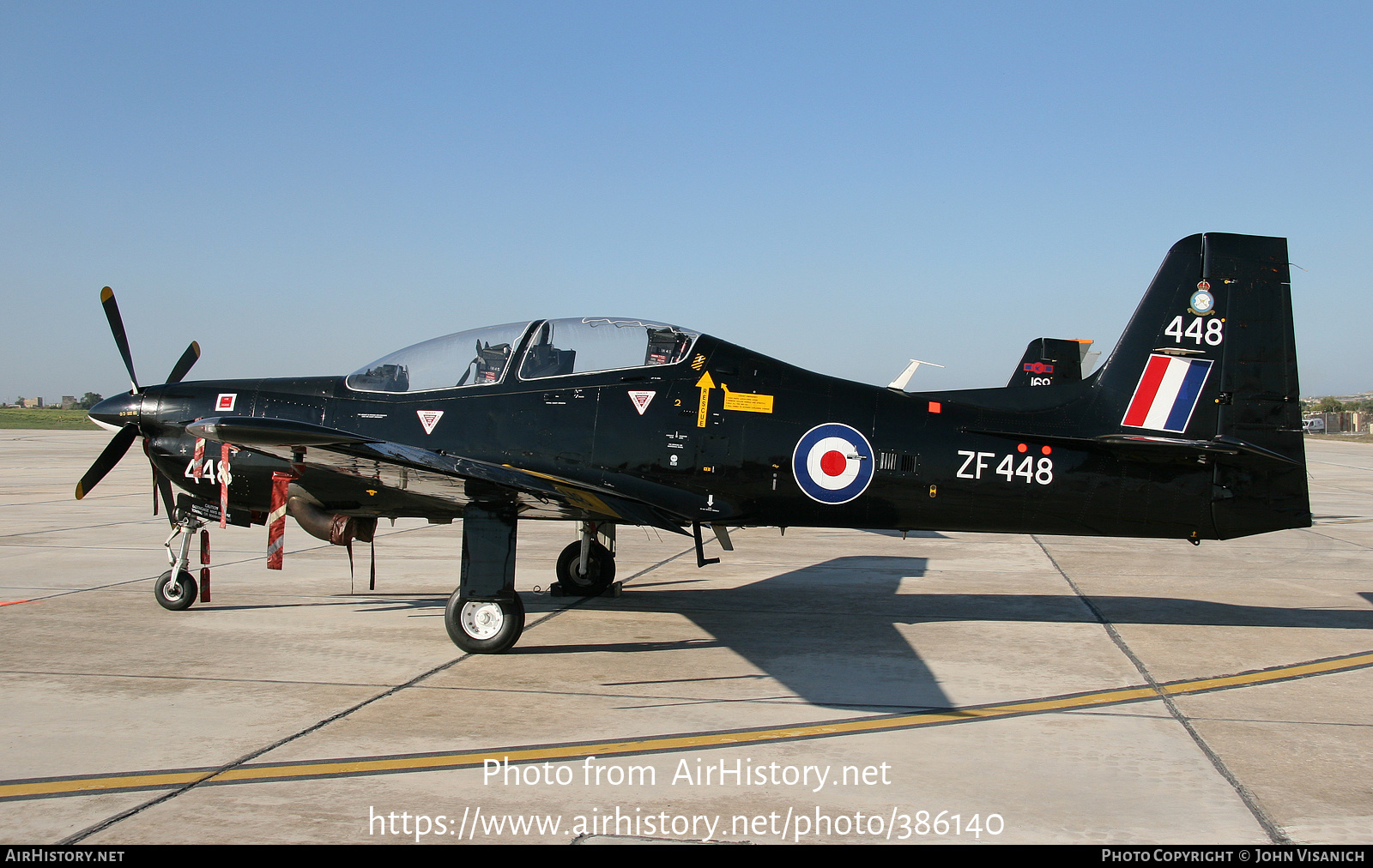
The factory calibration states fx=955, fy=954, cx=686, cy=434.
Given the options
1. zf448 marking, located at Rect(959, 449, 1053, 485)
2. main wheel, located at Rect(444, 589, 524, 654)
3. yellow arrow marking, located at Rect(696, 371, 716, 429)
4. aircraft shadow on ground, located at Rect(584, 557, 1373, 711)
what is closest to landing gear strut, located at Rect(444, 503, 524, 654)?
main wheel, located at Rect(444, 589, 524, 654)

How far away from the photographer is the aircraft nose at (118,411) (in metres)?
8.91

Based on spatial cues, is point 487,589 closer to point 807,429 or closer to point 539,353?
point 539,353

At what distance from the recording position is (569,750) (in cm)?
533

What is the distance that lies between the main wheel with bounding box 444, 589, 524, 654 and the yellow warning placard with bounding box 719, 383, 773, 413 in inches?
104

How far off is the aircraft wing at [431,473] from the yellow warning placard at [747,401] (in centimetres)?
101

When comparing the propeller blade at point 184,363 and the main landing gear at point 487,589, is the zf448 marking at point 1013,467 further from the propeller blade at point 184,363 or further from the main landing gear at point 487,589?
the propeller blade at point 184,363

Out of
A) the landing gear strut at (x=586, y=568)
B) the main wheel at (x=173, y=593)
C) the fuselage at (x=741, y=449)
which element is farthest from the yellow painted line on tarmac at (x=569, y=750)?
the landing gear strut at (x=586, y=568)

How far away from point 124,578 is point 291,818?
8060mm

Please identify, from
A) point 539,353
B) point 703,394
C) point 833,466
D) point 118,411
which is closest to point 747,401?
point 703,394

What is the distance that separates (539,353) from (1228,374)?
20.8ft

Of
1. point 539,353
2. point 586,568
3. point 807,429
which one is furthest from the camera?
point 586,568

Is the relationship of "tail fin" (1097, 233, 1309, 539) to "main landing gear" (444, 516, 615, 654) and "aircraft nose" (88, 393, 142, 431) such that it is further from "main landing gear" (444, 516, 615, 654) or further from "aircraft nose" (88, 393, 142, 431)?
"aircraft nose" (88, 393, 142, 431)

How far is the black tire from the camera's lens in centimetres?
1035

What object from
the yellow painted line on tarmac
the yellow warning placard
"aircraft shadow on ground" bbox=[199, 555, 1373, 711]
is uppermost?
the yellow warning placard
